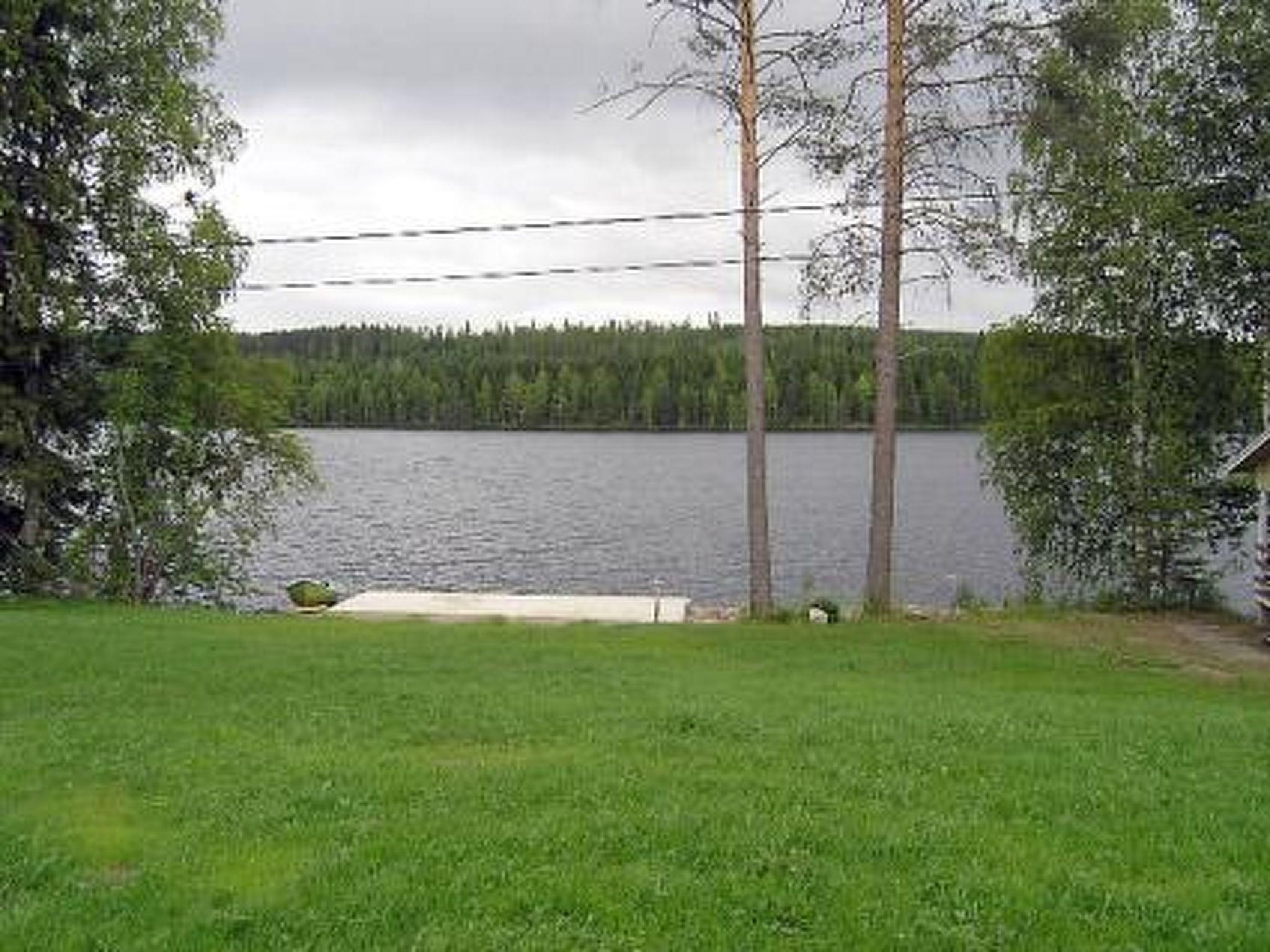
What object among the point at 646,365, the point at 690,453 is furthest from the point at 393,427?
the point at 690,453

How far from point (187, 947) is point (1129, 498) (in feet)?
68.1

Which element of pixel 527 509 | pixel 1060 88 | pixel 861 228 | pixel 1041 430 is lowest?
pixel 527 509

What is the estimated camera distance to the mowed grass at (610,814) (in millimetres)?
5172

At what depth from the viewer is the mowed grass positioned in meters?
5.17

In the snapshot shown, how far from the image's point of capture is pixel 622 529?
147 ft

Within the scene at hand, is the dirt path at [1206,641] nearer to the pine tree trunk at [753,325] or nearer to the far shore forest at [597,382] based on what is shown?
the pine tree trunk at [753,325]

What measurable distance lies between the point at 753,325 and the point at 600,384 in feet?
389

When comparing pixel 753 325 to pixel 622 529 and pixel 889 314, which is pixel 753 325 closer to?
pixel 889 314

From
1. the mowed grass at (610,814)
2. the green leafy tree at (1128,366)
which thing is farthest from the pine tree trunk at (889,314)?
the mowed grass at (610,814)

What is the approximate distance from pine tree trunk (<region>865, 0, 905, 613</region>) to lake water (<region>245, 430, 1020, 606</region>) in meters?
6.10

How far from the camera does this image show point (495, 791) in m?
7.11

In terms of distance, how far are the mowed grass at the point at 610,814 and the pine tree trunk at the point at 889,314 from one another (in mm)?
7080

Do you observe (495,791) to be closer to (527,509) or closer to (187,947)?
(187,947)

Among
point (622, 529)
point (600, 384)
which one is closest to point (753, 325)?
point (622, 529)
